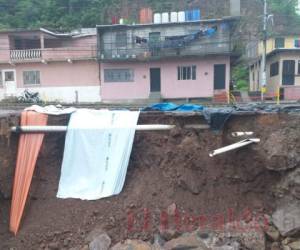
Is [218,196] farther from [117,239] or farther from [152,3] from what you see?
[152,3]

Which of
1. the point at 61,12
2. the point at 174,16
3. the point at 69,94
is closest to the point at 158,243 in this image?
the point at 69,94

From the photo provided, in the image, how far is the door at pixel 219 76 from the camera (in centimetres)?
2480

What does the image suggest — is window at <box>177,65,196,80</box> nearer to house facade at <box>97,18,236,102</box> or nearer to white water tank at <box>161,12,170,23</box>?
house facade at <box>97,18,236,102</box>

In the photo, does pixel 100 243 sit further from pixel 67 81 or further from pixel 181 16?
pixel 181 16

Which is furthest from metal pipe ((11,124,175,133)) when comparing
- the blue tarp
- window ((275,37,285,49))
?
window ((275,37,285,49))

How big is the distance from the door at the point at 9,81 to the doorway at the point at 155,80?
10803 mm

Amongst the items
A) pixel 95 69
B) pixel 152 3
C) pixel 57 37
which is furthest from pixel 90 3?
pixel 95 69

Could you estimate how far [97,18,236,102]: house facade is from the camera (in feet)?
80.6

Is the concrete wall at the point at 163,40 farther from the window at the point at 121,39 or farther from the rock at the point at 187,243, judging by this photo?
the rock at the point at 187,243

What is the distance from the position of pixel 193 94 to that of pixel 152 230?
18929mm

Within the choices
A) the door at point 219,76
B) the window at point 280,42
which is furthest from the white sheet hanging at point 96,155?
the window at point 280,42

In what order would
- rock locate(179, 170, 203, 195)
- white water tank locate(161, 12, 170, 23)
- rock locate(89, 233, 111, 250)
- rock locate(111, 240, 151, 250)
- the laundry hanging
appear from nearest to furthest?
→ 1. rock locate(111, 240, 151, 250)
2. rock locate(89, 233, 111, 250)
3. rock locate(179, 170, 203, 195)
4. the laundry hanging
5. white water tank locate(161, 12, 170, 23)

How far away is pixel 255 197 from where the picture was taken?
23.9 ft

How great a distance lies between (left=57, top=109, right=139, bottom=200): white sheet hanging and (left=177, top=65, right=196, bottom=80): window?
1788 cm
